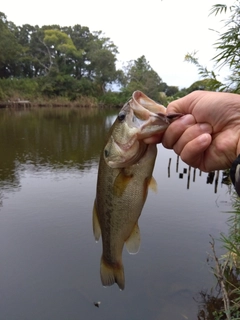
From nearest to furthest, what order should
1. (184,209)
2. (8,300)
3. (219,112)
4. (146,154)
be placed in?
(219,112), (146,154), (8,300), (184,209)

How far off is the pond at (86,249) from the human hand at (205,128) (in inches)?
179

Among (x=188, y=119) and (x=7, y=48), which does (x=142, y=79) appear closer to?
(x=7, y=48)

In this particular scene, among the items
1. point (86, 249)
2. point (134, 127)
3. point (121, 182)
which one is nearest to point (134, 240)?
point (121, 182)

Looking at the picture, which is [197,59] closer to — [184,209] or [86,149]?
[184,209]

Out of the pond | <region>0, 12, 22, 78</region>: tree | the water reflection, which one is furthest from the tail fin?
<region>0, 12, 22, 78</region>: tree

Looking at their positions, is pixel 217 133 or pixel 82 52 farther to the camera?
pixel 82 52

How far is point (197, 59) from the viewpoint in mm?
6637

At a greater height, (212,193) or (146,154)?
(146,154)

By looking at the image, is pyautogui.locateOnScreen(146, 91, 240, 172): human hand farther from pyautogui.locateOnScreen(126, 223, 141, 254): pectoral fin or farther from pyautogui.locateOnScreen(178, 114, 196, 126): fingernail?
pyautogui.locateOnScreen(126, 223, 141, 254): pectoral fin

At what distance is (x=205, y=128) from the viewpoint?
1.85 meters

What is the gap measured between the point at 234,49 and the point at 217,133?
127 inches

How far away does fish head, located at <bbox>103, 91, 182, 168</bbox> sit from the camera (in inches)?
69.1

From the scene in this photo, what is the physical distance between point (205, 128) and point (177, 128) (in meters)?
0.17

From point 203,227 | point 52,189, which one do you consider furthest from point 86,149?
point 203,227
